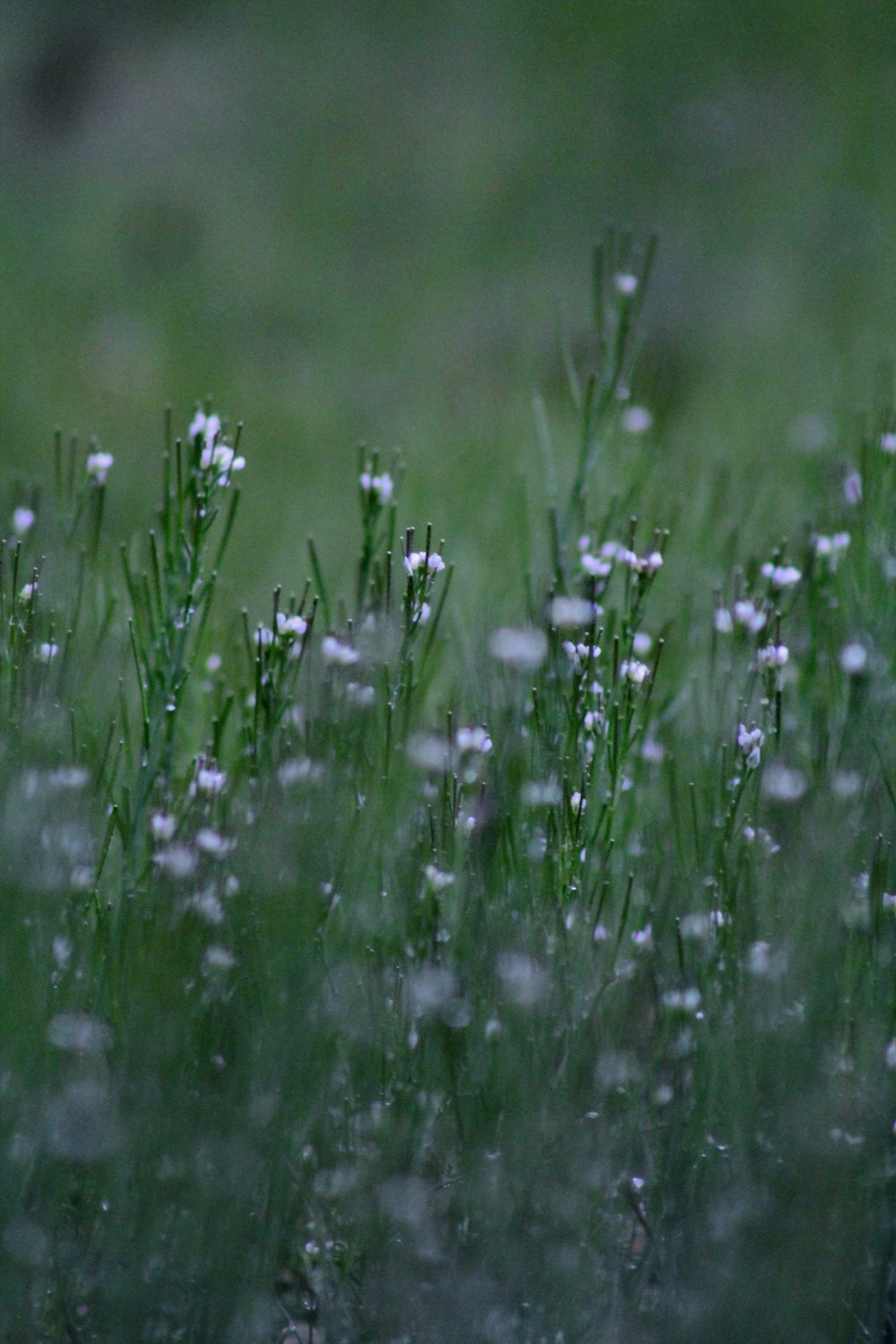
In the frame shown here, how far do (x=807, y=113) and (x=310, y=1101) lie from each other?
248 inches

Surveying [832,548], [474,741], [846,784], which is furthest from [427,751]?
[832,548]

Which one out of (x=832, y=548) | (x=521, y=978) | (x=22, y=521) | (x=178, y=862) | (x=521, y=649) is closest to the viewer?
(x=521, y=978)

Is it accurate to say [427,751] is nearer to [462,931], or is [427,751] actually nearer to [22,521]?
[462,931]

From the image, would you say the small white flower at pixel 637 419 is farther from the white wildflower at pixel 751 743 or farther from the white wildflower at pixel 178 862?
the white wildflower at pixel 178 862

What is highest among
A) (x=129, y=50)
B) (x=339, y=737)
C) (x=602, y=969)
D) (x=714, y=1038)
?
(x=129, y=50)

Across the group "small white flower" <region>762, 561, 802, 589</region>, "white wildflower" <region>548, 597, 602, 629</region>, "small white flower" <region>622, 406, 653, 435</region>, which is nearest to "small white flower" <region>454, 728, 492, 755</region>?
"white wildflower" <region>548, 597, 602, 629</region>

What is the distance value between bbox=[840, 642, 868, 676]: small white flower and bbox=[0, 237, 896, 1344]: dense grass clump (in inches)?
3.8

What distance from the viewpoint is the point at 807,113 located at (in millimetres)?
6707

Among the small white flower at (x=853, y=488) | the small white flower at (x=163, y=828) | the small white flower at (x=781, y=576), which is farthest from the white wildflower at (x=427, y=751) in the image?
the small white flower at (x=853, y=488)

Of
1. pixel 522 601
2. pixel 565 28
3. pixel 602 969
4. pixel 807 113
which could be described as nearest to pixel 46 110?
pixel 565 28

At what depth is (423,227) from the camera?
6336mm

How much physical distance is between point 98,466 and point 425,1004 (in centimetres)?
108

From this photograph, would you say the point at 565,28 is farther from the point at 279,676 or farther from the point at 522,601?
the point at 279,676

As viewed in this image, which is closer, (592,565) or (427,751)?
(427,751)
